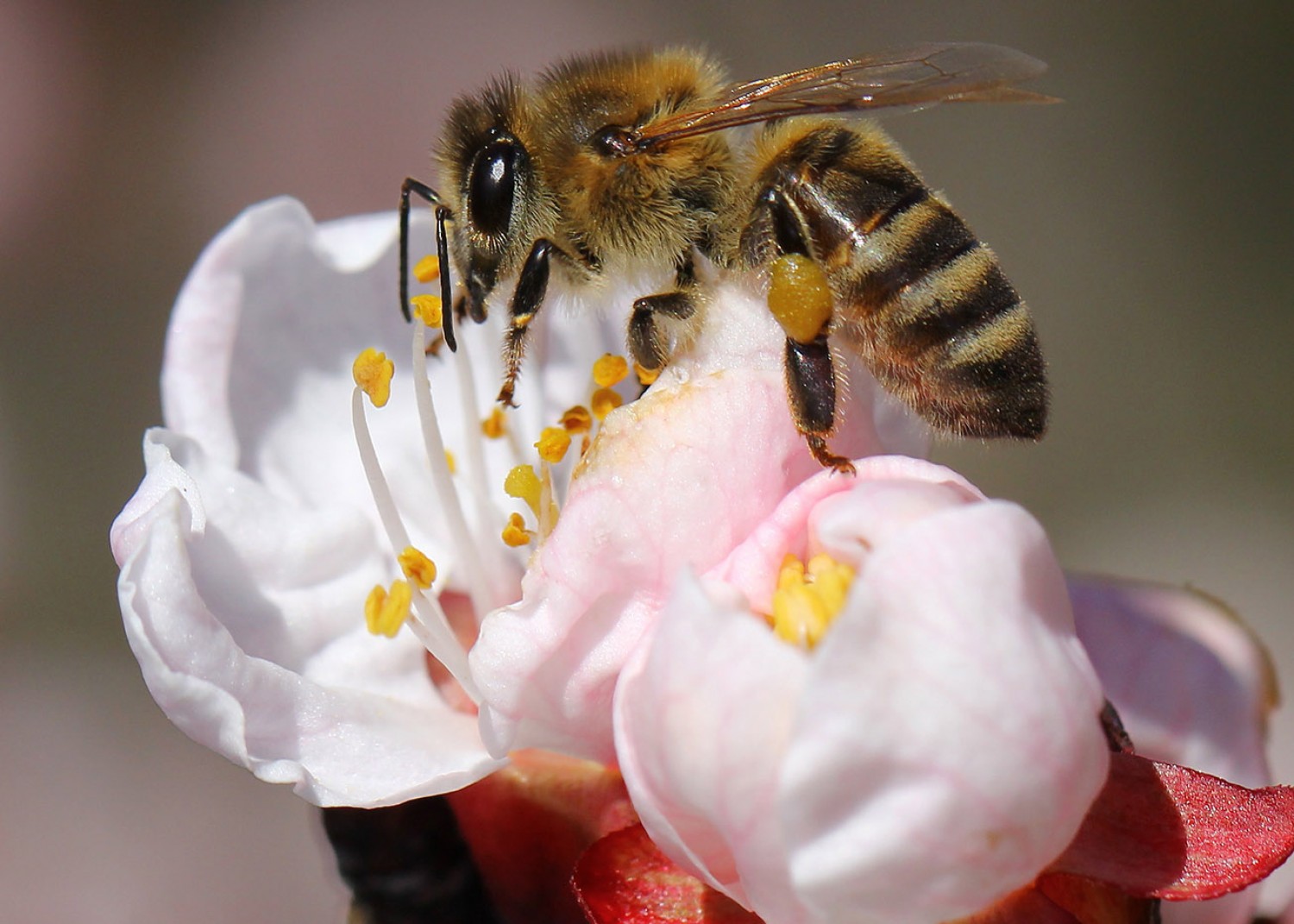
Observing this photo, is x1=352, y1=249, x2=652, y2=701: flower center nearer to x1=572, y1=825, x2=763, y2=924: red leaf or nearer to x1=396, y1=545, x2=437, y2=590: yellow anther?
x1=396, y1=545, x2=437, y2=590: yellow anther

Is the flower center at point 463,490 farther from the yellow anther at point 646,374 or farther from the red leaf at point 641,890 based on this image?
the red leaf at point 641,890

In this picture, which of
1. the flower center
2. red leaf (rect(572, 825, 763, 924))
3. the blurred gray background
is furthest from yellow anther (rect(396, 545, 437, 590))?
the blurred gray background

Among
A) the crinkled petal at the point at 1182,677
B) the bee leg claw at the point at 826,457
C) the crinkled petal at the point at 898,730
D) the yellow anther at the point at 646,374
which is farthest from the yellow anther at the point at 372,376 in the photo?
the crinkled petal at the point at 1182,677

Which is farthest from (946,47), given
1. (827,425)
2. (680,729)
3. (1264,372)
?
(1264,372)

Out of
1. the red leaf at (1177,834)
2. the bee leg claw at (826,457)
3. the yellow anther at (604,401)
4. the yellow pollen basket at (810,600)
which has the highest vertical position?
the bee leg claw at (826,457)

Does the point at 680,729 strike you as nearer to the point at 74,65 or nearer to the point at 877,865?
the point at 877,865

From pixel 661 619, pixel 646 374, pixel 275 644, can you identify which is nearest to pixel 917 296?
pixel 646 374

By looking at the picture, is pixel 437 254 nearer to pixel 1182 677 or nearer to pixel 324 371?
pixel 324 371
